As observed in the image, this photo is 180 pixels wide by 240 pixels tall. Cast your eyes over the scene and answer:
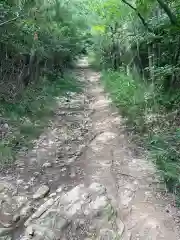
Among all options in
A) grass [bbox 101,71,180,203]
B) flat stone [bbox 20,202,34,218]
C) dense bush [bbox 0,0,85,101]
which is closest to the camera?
flat stone [bbox 20,202,34,218]

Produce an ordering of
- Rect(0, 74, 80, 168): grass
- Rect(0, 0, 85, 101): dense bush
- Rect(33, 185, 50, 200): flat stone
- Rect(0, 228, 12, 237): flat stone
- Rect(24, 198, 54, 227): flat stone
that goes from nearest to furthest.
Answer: Rect(0, 228, 12, 237): flat stone, Rect(24, 198, 54, 227): flat stone, Rect(33, 185, 50, 200): flat stone, Rect(0, 74, 80, 168): grass, Rect(0, 0, 85, 101): dense bush

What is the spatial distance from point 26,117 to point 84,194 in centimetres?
380

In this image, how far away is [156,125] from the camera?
691 centimetres

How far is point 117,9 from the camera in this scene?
11406 mm

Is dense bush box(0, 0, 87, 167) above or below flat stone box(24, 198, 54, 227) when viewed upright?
above

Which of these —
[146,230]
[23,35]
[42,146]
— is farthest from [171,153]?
[23,35]

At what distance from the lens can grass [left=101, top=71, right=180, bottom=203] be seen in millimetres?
5000

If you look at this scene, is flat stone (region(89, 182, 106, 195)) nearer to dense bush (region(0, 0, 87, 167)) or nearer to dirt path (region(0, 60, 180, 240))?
dirt path (region(0, 60, 180, 240))

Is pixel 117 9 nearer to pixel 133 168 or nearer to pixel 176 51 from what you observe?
pixel 176 51

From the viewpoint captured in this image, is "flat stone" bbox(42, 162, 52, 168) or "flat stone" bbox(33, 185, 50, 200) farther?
"flat stone" bbox(42, 162, 52, 168)

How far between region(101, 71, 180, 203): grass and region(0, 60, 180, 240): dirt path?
10.3 inches

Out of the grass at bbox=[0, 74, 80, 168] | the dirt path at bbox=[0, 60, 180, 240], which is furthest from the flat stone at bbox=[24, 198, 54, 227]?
the grass at bbox=[0, 74, 80, 168]

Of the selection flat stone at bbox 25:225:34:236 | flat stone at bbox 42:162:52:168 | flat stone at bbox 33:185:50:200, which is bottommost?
flat stone at bbox 25:225:34:236

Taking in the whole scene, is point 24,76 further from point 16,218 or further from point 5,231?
point 5,231
